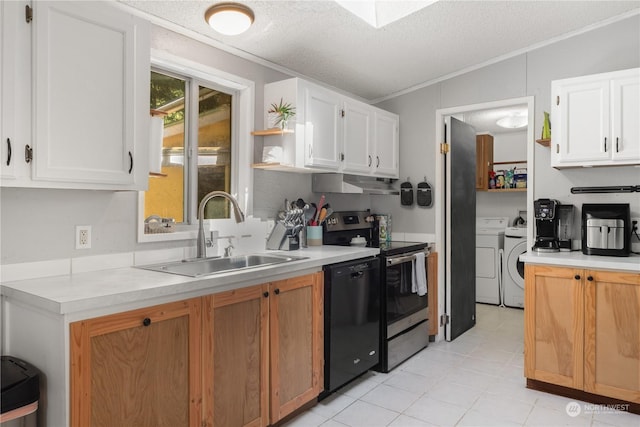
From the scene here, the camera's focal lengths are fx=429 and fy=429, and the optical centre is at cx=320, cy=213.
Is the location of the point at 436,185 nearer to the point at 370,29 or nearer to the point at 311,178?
the point at 311,178

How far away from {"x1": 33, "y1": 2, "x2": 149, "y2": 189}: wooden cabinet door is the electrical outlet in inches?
13.5

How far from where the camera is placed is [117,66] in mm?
1974

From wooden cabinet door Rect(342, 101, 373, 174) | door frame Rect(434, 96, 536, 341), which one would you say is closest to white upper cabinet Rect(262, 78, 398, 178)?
wooden cabinet door Rect(342, 101, 373, 174)

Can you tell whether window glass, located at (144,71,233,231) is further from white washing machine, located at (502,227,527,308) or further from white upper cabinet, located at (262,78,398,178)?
white washing machine, located at (502,227,527,308)

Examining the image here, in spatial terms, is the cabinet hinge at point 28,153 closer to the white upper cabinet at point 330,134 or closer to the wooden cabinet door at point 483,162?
the white upper cabinet at point 330,134

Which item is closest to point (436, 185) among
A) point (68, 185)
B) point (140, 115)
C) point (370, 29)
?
point (370, 29)

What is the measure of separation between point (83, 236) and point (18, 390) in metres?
0.84

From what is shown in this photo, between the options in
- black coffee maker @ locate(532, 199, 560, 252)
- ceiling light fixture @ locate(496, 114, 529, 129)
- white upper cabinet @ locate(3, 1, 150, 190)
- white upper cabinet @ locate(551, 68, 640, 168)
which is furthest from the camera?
ceiling light fixture @ locate(496, 114, 529, 129)

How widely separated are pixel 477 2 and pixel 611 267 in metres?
1.86

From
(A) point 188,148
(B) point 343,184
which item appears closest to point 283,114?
(A) point 188,148

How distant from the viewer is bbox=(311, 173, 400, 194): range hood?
3.54m

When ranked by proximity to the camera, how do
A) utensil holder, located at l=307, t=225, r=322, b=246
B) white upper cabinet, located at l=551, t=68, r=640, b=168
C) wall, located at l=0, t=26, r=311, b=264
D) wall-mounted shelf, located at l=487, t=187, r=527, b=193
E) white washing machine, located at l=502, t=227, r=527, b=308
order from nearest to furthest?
wall, located at l=0, t=26, r=311, b=264 < white upper cabinet, located at l=551, t=68, r=640, b=168 < utensil holder, located at l=307, t=225, r=322, b=246 < white washing machine, located at l=502, t=227, r=527, b=308 < wall-mounted shelf, located at l=487, t=187, r=527, b=193

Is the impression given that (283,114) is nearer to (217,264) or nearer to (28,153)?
(217,264)

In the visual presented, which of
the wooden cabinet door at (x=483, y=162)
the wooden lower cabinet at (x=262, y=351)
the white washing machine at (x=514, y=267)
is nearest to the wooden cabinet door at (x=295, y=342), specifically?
the wooden lower cabinet at (x=262, y=351)
